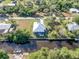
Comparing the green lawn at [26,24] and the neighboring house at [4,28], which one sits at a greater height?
the neighboring house at [4,28]

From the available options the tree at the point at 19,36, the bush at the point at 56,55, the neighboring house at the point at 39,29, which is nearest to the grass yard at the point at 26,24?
the neighboring house at the point at 39,29

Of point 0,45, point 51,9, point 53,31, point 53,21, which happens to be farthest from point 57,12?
point 0,45

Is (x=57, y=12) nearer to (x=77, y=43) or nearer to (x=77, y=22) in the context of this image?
(x=77, y=22)

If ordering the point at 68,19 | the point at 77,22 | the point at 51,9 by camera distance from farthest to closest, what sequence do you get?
the point at 51,9 < the point at 68,19 < the point at 77,22

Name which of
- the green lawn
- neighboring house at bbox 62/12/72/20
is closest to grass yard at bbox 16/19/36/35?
the green lawn

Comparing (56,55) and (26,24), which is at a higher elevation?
(56,55)

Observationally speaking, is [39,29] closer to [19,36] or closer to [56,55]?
[19,36]

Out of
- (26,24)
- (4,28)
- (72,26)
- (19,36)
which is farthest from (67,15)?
(19,36)

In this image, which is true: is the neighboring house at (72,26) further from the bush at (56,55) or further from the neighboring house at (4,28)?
the neighboring house at (4,28)
